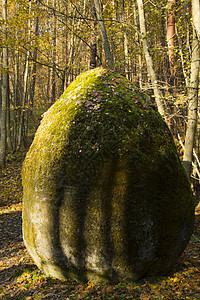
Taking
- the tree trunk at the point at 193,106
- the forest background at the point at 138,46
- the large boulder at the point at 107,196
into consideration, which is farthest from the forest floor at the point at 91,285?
the forest background at the point at 138,46

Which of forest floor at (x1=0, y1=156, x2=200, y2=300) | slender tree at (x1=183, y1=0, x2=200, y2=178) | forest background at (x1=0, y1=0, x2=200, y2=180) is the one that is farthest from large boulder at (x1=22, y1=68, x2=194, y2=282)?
slender tree at (x1=183, y1=0, x2=200, y2=178)

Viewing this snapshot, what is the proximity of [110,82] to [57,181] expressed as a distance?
1.72m

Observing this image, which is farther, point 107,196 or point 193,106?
point 193,106

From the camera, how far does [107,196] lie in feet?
9.89

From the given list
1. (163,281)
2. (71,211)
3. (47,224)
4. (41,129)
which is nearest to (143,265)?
(163,281)

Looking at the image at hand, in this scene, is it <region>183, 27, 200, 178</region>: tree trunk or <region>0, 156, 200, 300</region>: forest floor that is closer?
<region>0, 156, 200, 300</region>: forest floor

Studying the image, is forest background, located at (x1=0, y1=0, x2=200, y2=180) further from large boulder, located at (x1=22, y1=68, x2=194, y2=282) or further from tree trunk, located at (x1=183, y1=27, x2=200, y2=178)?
large boulder, located at (x1=22, y1=68, x2=194, y2=282)

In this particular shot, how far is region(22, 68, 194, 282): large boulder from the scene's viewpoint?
3.02 meters

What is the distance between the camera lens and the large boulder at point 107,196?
3018 millimetres

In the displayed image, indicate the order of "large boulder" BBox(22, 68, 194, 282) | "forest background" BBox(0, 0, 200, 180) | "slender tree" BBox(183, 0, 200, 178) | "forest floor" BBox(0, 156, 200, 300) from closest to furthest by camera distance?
1. "forest floor" BBox(0, 156, 200, 300)
2. "large boulder" BBox(22, 68, 194, 282)
3. "slender tree" BBox(183, 0, 200, 178)
4. "forest background" BBox(0, 0, 200, 180)

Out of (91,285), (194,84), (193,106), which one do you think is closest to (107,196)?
(91,285)

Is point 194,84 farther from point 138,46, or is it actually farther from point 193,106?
point 138,46

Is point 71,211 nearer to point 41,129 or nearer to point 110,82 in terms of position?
point 41,129

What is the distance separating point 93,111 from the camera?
3332 millimetres
